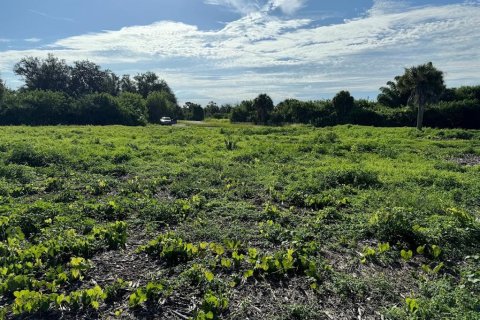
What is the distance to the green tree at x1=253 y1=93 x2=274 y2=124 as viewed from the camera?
157 ft

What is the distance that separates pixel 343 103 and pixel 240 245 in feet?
135

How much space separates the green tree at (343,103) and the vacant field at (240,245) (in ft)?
113

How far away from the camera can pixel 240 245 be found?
5.36 metres

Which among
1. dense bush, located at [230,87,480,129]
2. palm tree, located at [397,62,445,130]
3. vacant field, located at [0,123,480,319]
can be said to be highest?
palm tree, located at [397,62,445,130]

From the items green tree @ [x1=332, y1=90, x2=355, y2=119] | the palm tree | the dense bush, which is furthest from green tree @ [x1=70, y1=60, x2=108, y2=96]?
the palm tree

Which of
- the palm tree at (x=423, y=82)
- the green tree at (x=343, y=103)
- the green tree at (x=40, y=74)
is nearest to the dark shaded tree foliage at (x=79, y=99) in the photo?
the green tree at (x=40, y=74)

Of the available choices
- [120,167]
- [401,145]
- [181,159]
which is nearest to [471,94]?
[401,145]

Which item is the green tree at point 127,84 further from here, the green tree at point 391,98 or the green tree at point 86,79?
the green tree at point 391,98

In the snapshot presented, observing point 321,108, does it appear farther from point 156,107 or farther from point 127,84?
point 127,84

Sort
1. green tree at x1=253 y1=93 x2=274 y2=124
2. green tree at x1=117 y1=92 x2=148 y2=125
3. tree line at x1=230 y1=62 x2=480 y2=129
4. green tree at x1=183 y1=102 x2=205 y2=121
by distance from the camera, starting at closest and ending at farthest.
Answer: tree line at x1=230 y1=62 x2=480 y2=129 < green tree at x1=117 y1=92 x2=148 y2=125 < green tree at x1=253 y1=93 x2=274 y2=124 < green tree at x1=183 y1=102 x2=205 y2=121

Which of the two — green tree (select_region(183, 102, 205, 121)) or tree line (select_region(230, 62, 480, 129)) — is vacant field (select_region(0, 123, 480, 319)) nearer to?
tree line (select_region(230, 62, 480, 129))

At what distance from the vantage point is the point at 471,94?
4216cm

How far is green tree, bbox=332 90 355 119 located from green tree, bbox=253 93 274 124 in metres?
8.24

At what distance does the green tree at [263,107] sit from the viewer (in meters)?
47.9
